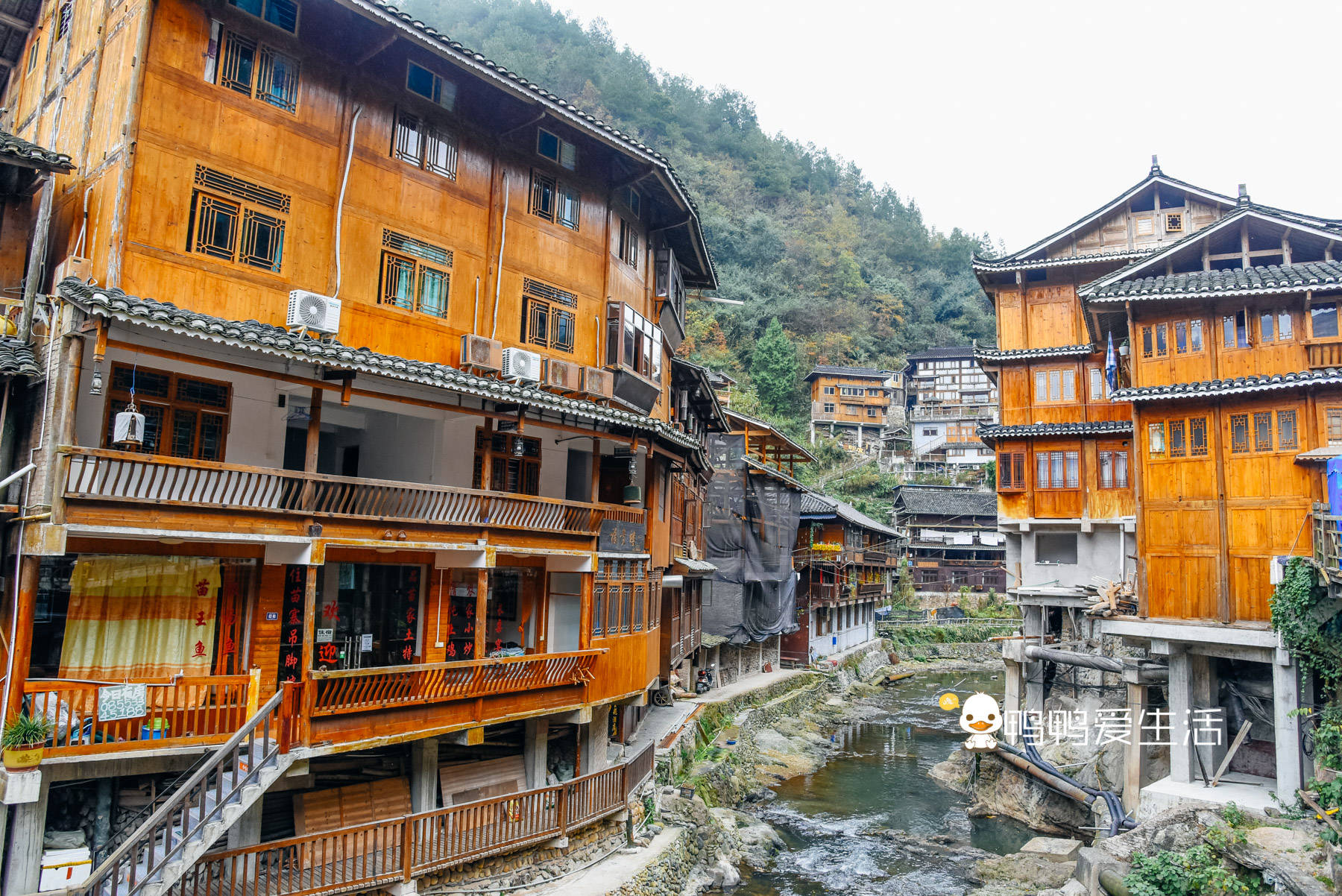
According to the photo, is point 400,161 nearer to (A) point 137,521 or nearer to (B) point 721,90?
(A) point 137,521

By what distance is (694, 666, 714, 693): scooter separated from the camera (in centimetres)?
3852

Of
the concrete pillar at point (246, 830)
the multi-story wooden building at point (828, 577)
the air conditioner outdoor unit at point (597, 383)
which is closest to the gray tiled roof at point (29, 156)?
the air conditioner outdoor unit at point (597, 383)

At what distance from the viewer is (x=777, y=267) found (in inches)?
3949

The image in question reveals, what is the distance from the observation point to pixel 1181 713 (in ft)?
72.6

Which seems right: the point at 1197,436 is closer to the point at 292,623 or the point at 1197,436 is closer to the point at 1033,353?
the point at 1033,353

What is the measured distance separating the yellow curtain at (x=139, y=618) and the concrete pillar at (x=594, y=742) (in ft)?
30.5

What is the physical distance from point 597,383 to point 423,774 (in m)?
10.0

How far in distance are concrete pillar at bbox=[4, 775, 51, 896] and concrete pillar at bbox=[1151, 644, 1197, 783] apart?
2412 centimetres

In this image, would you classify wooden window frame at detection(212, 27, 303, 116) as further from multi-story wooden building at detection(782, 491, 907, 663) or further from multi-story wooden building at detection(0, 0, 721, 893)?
multi-story wooden building at detection(782, 491, 907, 663)

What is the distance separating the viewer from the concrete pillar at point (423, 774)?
17.7 m

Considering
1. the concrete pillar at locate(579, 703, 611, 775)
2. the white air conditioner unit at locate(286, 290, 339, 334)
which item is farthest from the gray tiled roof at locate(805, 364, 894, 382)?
the white air conditioner unit at locate(286, 290, 339, 334)

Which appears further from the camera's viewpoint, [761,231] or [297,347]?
[761,231]

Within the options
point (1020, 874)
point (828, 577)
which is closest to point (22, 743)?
point (1020, 874)

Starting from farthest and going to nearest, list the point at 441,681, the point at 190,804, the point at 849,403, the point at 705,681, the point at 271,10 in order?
the point at 849,403
the point at 705,681
the point at 271,10
the point at 441,681
the point at 190,804
